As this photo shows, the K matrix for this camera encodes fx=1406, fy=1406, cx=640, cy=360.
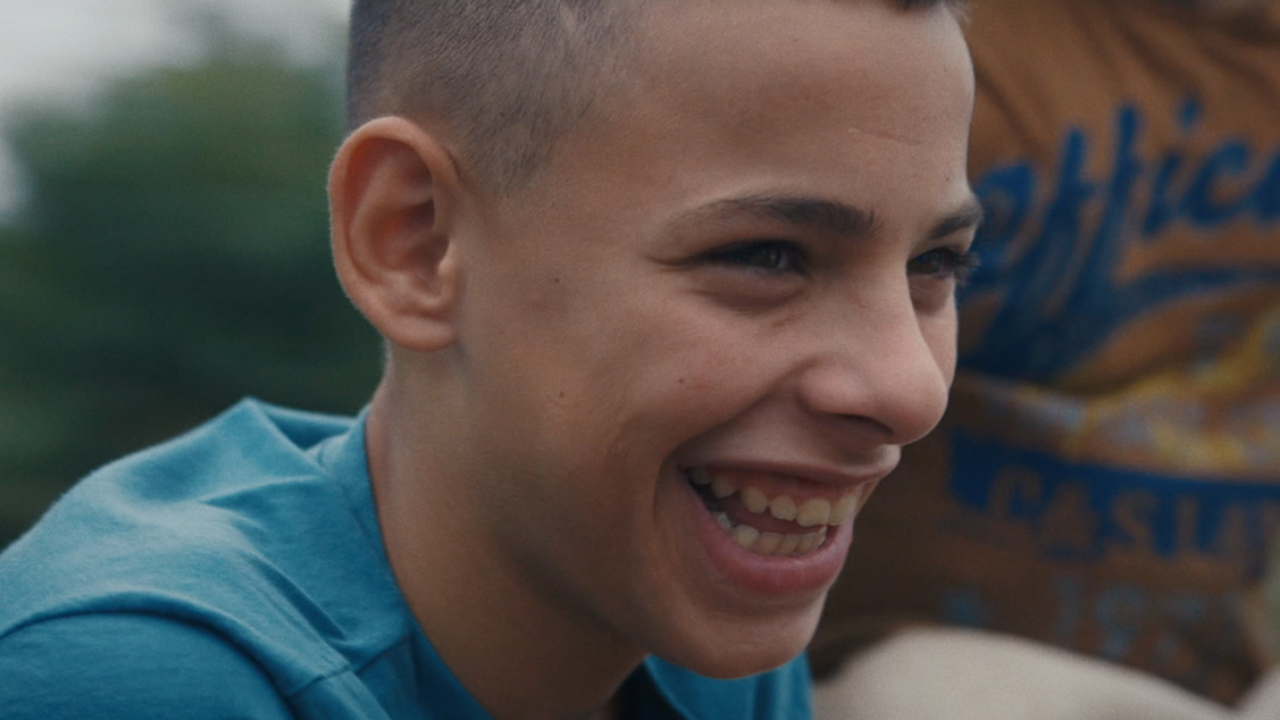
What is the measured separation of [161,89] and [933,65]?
5.63 ft

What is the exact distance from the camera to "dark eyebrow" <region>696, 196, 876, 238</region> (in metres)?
1.25

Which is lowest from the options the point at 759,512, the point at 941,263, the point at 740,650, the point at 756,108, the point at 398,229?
the point at 740,650

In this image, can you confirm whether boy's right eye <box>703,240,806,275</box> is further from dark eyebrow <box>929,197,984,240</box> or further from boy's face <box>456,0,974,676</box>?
dark eyebrow <box>929,197,984,240</box>

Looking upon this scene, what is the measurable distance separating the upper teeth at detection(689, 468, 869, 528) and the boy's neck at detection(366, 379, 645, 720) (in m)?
0.23

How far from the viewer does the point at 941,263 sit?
1.44 metres

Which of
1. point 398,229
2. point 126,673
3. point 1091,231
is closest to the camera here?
point 126,673

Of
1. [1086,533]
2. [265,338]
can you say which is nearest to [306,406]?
[265,338]

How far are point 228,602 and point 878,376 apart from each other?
616 millimetres

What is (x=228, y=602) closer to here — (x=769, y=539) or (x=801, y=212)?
(x=769, y=539)

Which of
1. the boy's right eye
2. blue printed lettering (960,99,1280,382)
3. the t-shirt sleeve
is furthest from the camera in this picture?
blue printed lettering (960,99,1280,382)

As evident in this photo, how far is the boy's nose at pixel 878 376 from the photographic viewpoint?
1257mm

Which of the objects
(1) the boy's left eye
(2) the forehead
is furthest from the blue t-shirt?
(1) the boy's left eye

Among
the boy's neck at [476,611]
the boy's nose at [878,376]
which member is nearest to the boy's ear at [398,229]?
the boy's neck at [476,611]

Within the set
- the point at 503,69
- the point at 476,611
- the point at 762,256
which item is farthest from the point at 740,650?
the point at 503,69
